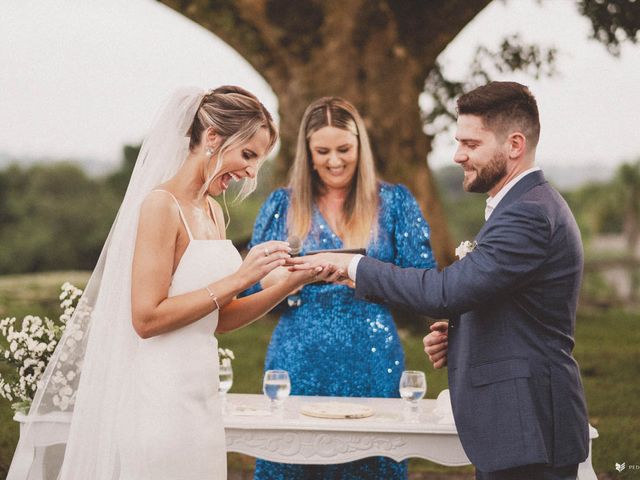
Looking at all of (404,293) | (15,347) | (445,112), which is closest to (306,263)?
(404,293)

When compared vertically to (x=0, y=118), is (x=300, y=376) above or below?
below

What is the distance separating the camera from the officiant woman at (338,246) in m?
3.91

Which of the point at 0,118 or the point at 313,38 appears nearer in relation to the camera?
the point at 313,38

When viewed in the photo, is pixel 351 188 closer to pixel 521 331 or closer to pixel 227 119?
pixel 227 119

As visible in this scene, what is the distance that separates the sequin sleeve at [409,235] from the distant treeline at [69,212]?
9870mm

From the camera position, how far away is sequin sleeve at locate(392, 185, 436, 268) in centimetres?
396

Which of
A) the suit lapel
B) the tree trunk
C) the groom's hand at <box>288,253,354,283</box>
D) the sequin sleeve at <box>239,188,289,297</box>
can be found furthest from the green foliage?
the suit lapel

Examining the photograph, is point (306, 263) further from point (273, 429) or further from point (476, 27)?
point (476, 27)

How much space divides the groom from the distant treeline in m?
11.2

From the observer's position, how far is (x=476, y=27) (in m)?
9.73

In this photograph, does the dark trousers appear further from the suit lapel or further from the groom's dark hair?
the groom's dark hair

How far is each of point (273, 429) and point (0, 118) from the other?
11.9 m

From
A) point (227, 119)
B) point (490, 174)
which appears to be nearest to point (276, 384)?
point (227, 119)

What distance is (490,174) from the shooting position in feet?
8.76
